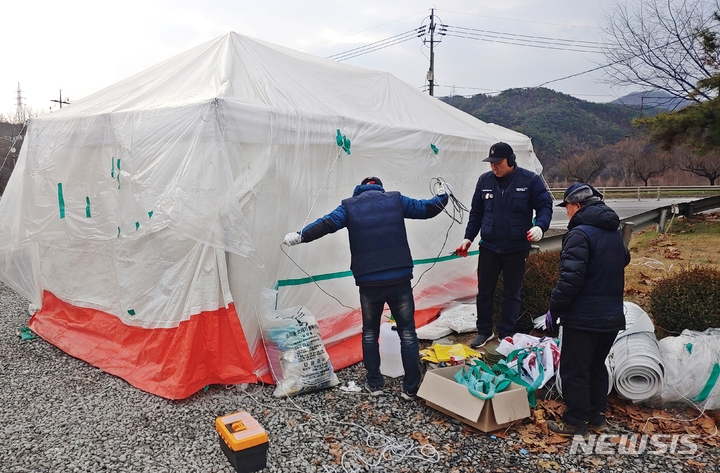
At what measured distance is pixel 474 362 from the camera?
375cm

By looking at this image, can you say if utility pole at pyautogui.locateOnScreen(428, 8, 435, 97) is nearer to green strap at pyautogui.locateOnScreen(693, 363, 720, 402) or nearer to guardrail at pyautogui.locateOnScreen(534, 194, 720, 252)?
guardrail at pyautogui.locateOnScreen(534, 194, 720, 252)

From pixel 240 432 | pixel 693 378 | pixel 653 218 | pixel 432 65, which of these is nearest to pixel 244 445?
pixel 240 432

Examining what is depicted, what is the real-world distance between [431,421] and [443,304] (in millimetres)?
2746

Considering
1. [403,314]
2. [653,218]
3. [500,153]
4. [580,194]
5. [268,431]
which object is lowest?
[268,431]

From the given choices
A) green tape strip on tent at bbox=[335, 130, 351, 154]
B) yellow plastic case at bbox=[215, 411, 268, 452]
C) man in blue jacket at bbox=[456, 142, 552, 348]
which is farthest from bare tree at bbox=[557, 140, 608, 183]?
yellow plastic case at bbox=[215, 411, 268, 452]

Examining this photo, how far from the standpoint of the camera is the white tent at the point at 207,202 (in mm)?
3822

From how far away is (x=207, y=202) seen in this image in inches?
146

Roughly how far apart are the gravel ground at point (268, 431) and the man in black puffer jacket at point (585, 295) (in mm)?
376

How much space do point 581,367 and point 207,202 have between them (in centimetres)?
280

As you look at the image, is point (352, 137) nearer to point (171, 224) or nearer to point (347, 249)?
point (347, 249)

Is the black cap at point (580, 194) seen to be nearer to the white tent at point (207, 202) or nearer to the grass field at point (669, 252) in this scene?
the white tent at point (207, 202)

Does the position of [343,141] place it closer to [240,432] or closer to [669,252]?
[240,432]

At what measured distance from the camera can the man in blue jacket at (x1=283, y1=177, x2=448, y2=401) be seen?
365 cm

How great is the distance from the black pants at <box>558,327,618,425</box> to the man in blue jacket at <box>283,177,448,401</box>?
105 cm
